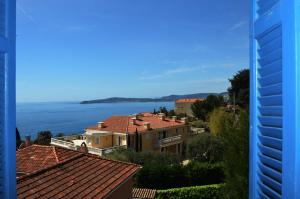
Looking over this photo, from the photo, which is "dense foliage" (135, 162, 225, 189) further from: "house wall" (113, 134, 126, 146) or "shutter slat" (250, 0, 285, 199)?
"shutter slat" (250, 0, 285, 199)

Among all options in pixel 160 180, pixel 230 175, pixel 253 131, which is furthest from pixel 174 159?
pixel 253 131

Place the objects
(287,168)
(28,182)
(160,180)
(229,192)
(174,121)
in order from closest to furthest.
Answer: (287,168) < (28,182) < (229,192) < (160,180) < (174,121)

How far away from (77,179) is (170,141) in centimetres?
2874

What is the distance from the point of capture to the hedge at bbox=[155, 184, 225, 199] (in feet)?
58.5

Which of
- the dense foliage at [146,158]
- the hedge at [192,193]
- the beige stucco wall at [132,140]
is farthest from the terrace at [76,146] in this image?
the hedge at [192,193]

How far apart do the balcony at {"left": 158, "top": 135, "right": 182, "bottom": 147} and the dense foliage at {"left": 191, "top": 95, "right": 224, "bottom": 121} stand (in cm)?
1418

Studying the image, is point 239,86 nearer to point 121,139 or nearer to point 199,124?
point 199,124

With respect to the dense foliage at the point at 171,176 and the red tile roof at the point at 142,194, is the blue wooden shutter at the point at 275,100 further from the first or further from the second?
the dense foliage at the point at 171,176

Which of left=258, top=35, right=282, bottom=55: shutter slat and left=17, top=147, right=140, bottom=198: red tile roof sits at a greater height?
left=258, top=35, right=282, bottom=55: shutter slat

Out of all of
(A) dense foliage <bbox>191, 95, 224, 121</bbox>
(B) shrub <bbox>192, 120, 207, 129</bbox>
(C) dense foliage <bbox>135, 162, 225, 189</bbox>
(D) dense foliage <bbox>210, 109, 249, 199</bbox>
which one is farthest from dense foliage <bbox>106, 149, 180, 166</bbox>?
(A) dense foliage <bbox>191, 95, 224, 121</bbox>

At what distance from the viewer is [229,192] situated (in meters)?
13.3

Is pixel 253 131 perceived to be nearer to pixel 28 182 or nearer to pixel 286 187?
pixel 286 187

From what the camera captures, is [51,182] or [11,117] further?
[51,182]

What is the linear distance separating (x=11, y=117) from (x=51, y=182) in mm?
8080
